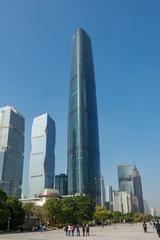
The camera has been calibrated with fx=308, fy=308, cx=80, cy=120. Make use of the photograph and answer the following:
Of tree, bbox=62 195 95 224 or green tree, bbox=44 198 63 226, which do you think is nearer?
green tree, bbox=44 198 63 226

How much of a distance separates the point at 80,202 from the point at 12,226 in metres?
28.7

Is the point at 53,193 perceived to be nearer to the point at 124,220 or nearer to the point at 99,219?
the point at 99,219

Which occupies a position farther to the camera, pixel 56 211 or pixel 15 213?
pixel 56 211

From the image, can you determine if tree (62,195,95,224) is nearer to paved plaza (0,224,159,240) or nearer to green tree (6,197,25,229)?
green tree (6,197,25,229)

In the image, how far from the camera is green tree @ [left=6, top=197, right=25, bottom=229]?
83.6 metres

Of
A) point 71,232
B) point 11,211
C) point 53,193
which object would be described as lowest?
point 71,232

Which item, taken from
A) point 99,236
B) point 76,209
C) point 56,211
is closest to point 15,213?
point 56,211

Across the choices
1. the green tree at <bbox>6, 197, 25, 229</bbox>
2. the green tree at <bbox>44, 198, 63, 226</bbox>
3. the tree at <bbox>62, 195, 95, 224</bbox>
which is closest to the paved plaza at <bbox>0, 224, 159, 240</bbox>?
the green tree at <bbox>6, 197, 25, 229</bbox>

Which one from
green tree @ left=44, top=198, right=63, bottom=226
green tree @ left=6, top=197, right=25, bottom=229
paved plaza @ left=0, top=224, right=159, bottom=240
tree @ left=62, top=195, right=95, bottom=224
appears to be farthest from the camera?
tree @ left=62, top=195, right=95, bottom=224

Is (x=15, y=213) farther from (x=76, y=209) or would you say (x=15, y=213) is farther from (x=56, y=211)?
(x=76, y=209)

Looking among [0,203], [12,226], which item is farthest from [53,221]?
[0,203]

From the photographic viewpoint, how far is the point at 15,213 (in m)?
83.8

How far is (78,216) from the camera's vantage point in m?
101

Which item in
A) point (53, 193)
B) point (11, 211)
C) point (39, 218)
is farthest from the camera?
point (53, 193)
